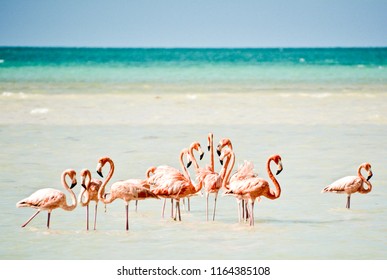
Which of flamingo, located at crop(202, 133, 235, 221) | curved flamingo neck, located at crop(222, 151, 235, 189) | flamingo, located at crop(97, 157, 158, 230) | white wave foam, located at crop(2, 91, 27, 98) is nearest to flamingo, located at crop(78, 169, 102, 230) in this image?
flamingo, located at crop(97, 157, 158, 230)

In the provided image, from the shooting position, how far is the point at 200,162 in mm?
10852

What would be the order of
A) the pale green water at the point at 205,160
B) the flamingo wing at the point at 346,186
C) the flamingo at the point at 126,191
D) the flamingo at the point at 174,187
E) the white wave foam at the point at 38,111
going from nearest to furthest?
the pale green water at the point at 205,160
the flamingo at the point at 126,191
the flamingo at the point at 174,187
the flamingo wing at the point at 346,186
the white wave foam at the point at 38,111

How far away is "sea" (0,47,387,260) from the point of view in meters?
6.59

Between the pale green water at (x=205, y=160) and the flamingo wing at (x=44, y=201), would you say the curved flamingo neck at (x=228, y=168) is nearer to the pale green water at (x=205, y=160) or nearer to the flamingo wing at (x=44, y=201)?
the pale green water at (x=205, y=160)

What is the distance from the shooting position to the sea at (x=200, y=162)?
21.6 feet

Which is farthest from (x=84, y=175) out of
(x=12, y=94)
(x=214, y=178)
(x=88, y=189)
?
(x=12, y=94)

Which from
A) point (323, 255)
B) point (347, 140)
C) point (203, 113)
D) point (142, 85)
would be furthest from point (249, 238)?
point (142, 85)

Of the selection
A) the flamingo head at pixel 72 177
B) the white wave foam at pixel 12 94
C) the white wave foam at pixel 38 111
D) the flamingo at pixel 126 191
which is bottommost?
the flamingo at pixel 126 191

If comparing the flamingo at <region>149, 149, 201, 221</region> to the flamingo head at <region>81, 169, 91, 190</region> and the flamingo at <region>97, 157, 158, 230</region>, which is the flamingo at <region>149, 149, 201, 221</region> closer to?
the flamingo at <region>97, 157, 158, 230</region>

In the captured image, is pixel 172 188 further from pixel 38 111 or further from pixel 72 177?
pixel 38 111

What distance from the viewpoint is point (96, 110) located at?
19.1 meters

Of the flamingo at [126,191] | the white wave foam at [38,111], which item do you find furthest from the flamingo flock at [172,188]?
the white wave foam at [38,111]
